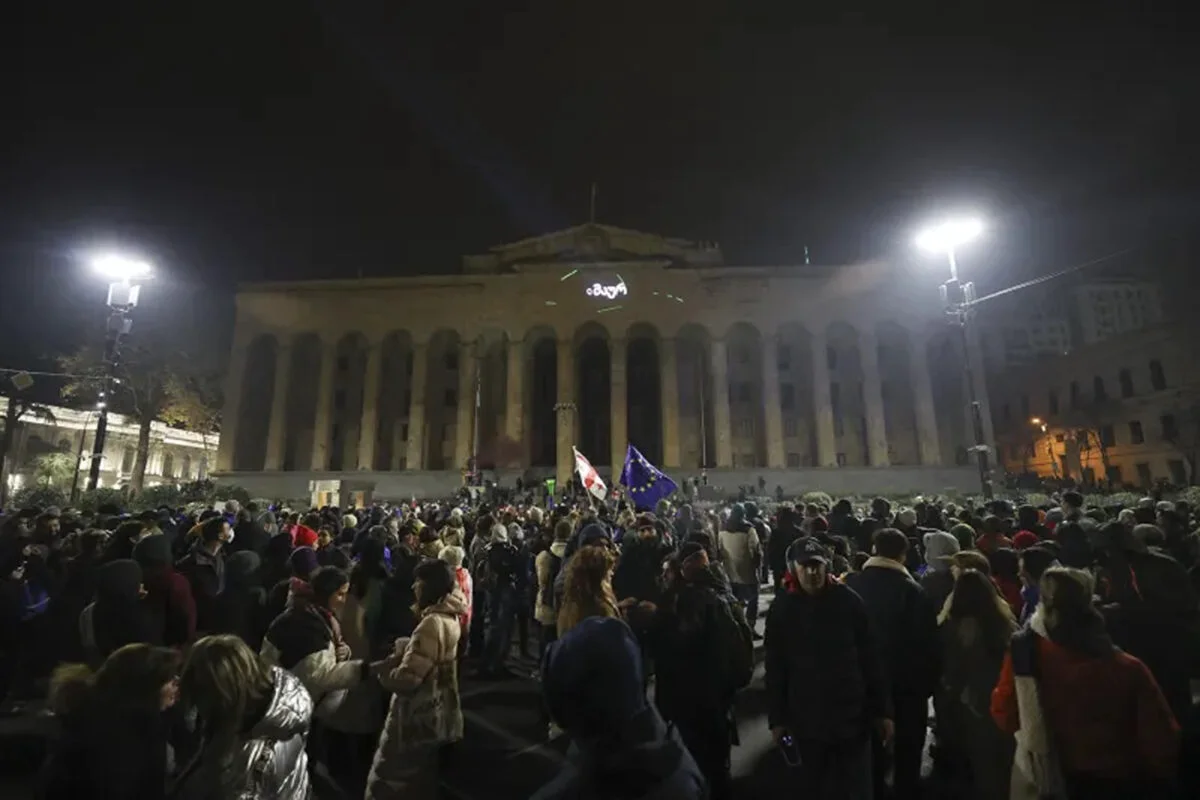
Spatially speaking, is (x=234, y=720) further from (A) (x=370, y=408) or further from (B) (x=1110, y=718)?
(A) (x=370, y=408)

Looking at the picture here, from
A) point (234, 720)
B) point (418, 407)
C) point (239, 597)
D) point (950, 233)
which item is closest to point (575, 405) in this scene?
point (418, 407)

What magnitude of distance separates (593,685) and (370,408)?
42.9 metres

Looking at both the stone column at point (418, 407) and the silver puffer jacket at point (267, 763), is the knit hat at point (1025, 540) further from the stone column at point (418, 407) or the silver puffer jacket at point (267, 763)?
the stone column at point (418, 407)

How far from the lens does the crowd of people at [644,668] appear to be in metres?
2.29

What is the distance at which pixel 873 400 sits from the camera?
4028cm

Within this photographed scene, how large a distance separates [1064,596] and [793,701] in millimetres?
1595

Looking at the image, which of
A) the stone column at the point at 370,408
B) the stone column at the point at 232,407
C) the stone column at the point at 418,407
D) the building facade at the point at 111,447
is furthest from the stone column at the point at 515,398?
the building facade at the point at 111,447

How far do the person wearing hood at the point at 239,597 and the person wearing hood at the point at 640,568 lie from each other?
11.5 feet

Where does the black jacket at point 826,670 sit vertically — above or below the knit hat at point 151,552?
below

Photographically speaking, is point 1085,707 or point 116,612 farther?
point 116,612

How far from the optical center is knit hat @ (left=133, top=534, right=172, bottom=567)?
4.86 metres

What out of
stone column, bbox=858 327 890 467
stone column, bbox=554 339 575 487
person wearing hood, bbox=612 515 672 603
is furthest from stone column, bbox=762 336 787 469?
person wearing hood, bbox=612 515 672 603

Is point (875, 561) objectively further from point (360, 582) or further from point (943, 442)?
point (943, 442)

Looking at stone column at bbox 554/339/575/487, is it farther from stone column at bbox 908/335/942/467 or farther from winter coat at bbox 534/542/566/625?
A: winter coat at bbox 534/542/566/625
